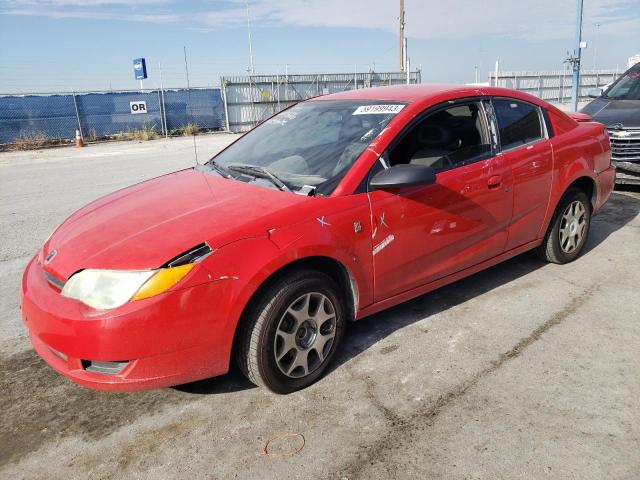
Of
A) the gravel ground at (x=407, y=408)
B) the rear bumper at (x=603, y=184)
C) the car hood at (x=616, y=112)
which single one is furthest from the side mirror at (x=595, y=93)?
the gravel ground at (x=407, y=408)

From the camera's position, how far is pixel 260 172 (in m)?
3.32

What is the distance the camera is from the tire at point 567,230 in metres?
4.36

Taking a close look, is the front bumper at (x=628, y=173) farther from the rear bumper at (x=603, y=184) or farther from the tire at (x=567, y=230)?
the tire at (x=567, y=230)

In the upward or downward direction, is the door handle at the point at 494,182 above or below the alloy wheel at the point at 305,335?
above

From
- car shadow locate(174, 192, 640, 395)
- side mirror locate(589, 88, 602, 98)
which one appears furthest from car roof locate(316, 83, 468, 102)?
side mirror locate(589, 88, 602, 98)

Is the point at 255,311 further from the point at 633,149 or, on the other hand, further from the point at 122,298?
the point at 633,149

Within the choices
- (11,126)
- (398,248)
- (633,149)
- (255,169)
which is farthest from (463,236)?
(11,126)

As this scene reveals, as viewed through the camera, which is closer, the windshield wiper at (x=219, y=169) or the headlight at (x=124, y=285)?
the headlight at (x=124, y=285)

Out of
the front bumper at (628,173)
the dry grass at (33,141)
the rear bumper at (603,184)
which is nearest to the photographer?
the rear bumper at (603,184)

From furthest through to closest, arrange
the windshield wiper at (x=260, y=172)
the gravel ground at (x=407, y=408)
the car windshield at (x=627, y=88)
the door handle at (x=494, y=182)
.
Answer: the car windshield at (x=627, y=88) → the door handle at (x=494, y=182) → the windshield wiper at (x=260, y=172) → the gravel ground at (x=407, y=408)

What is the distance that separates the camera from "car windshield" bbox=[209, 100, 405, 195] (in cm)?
309

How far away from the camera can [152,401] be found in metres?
2.80

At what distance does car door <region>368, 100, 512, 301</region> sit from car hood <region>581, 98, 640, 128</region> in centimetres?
433

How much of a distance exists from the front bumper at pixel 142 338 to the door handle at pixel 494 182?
6.94 ft
